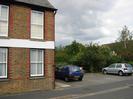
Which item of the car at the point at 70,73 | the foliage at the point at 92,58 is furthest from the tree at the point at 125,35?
the car at the point at 70,73

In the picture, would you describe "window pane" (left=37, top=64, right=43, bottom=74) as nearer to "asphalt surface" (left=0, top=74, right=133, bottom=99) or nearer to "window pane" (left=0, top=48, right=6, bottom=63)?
"asphalt surface" (left=0, top=74, right=133, bottom=99)

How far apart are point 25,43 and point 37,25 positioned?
2027mm

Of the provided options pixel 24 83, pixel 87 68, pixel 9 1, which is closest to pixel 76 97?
pixel 24 83

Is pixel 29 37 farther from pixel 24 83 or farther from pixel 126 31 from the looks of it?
pixel 126 31

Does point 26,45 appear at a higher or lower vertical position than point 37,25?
lower

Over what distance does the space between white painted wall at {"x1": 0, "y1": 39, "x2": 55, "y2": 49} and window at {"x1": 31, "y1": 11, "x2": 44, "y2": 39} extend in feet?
1.96

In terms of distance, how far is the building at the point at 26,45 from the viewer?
19.0 m

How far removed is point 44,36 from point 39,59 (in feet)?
6.15

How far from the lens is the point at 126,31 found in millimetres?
67188

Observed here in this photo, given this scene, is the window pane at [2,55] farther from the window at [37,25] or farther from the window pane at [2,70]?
the window at [37,25]

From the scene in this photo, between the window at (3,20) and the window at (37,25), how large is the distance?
90.9 inches

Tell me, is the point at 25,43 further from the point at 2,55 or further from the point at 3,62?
the point at 3,62

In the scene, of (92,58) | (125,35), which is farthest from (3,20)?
(125,35)

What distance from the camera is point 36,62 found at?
2105 centimetres
